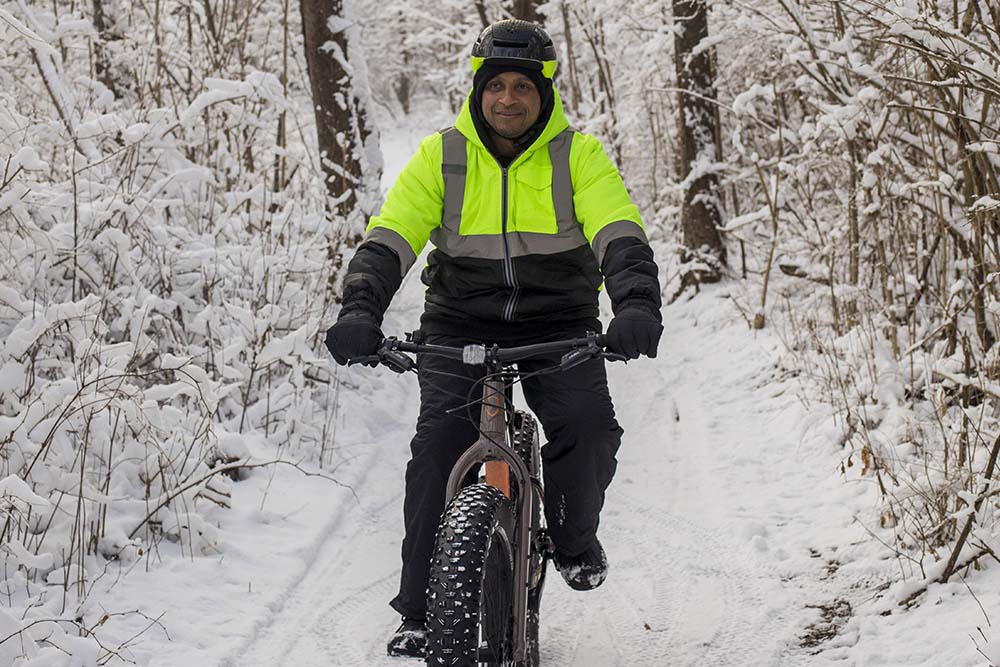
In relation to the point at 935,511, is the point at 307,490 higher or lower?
lower

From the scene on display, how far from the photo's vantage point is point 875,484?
538 cm

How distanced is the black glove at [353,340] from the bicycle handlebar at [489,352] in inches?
0.8

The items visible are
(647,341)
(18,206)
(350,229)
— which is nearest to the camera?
(647,341)

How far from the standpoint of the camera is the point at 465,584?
2.88 metres

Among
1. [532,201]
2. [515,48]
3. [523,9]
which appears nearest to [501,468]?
[532,201]

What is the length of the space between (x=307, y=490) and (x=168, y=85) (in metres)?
3.55

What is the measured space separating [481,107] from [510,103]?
11 centimetres

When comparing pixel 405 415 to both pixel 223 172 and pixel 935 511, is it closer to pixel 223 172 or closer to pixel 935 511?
pixel 223 172

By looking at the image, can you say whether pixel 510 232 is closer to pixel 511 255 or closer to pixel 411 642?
pixel 511 255

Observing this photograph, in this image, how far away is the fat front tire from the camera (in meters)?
2.87

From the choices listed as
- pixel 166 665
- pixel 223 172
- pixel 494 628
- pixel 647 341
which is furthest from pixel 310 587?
pixel 223 172

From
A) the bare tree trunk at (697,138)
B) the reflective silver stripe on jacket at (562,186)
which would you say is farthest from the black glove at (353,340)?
the bare tree trunk at (697,138)

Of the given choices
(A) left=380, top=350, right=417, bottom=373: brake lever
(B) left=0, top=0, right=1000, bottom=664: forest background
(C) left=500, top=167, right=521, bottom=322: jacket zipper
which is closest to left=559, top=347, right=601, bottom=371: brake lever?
(A) left=380, top=350, right=417, bottom=373: brake lever

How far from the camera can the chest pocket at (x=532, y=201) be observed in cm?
367
